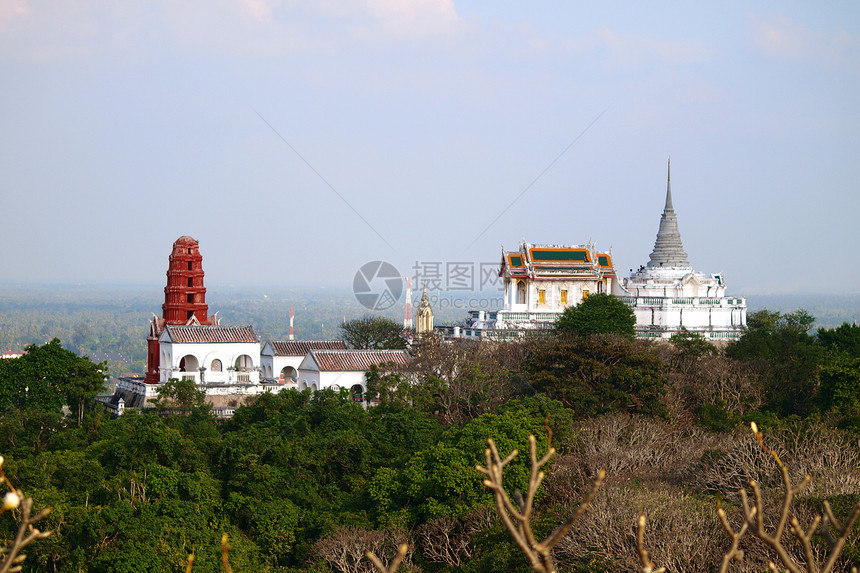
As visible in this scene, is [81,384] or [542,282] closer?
[81,384]

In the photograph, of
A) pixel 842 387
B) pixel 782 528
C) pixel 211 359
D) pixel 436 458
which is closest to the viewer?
pixel 782 528

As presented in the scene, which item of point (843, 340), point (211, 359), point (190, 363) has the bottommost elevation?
point (190, 363)

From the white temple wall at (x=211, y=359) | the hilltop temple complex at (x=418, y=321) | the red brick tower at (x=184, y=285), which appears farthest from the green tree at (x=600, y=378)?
the red brick tower at (x=184, y=285)

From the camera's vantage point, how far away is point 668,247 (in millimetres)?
69938

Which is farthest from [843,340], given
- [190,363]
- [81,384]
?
[81,384]

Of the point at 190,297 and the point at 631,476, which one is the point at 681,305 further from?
the point at 631,476

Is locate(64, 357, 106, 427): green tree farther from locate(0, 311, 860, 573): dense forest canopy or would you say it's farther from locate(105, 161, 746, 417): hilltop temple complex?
locate(105, 161, 746, 417): hilltop temple complex

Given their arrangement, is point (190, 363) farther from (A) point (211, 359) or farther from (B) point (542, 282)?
(B) point (542, 282)

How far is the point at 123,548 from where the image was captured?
29109mm

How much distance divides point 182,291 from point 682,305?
27.5 meters

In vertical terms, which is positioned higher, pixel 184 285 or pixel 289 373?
→ pixel 184 285

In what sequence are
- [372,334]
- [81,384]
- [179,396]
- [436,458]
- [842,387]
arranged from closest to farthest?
[436,458] → [842,387] → [179,396] → [81,384] → [372,334]

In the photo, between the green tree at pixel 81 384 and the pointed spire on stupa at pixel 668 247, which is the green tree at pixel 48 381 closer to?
the green tree at pixel 81 384

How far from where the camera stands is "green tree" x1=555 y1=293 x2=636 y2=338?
5516 cm
